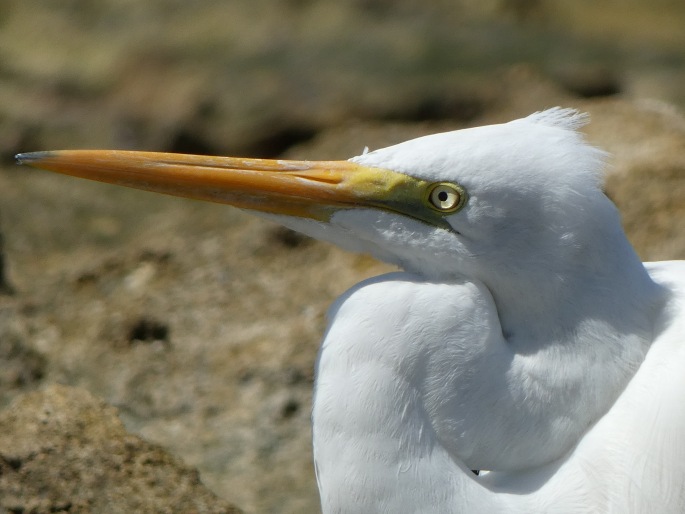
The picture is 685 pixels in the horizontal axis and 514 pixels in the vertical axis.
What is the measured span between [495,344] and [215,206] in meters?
4.00

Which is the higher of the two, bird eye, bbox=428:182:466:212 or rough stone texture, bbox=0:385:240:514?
bird eye, bbox=428:182:466:212

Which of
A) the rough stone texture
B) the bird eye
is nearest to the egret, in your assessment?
the bird eye

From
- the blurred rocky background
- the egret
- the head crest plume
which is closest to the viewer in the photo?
the egret

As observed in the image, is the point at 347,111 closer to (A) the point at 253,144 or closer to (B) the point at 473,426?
(A) the point at 253,144

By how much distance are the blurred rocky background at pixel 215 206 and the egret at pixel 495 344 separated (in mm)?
887

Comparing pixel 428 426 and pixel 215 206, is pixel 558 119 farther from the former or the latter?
pixel 215 206

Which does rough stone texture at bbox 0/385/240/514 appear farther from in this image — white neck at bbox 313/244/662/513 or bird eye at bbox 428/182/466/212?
bird eye at bbox 428/182/466/212

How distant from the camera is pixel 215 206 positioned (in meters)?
6.16

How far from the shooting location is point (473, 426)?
237 cm

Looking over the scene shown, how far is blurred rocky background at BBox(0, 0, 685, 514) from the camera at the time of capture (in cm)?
348

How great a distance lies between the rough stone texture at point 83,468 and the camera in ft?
9.46

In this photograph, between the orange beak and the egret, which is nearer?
the egret

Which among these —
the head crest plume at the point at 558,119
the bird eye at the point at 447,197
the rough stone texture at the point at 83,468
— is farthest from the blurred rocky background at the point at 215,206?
the head crest plume at the point at 558,119

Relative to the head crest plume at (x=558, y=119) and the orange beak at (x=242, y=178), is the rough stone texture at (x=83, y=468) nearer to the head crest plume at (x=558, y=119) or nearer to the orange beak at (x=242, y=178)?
the orange beak at (x=242, y=178)
